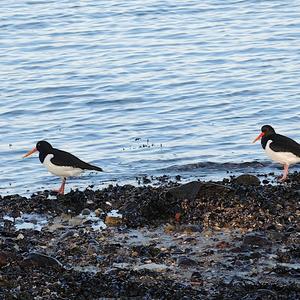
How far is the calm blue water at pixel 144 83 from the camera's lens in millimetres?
15719

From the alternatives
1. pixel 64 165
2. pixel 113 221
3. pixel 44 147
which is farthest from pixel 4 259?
pixel 44 147

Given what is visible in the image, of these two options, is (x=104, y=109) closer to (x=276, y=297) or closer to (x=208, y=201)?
(x=208, y=201)

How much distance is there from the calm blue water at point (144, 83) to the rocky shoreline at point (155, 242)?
2430 millimetres

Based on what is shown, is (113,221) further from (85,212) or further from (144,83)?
(144,83)

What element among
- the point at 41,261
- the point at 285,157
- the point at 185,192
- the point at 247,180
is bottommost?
the point at 247,180

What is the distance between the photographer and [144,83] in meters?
21.7

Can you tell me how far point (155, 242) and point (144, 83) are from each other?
11980 millimetres

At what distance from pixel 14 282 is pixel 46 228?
2.40 meters

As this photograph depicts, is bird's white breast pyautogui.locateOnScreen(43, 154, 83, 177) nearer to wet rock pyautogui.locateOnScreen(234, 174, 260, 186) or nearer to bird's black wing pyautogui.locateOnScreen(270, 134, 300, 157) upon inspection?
wet rock pyautogui.locateOnScreen(234, 174, 260, 186)

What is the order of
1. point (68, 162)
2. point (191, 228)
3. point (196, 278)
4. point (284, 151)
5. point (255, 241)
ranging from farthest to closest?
point (284, 151) < point (68, 162) < point (191, 228) < point (255, 241) < point (196, 278)

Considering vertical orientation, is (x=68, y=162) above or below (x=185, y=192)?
above

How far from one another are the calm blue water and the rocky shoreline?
2.43 metres

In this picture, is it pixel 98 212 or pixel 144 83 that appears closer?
pixel 98 212

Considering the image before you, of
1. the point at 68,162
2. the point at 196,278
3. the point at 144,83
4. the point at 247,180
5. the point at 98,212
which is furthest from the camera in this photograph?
the point at 144,83
